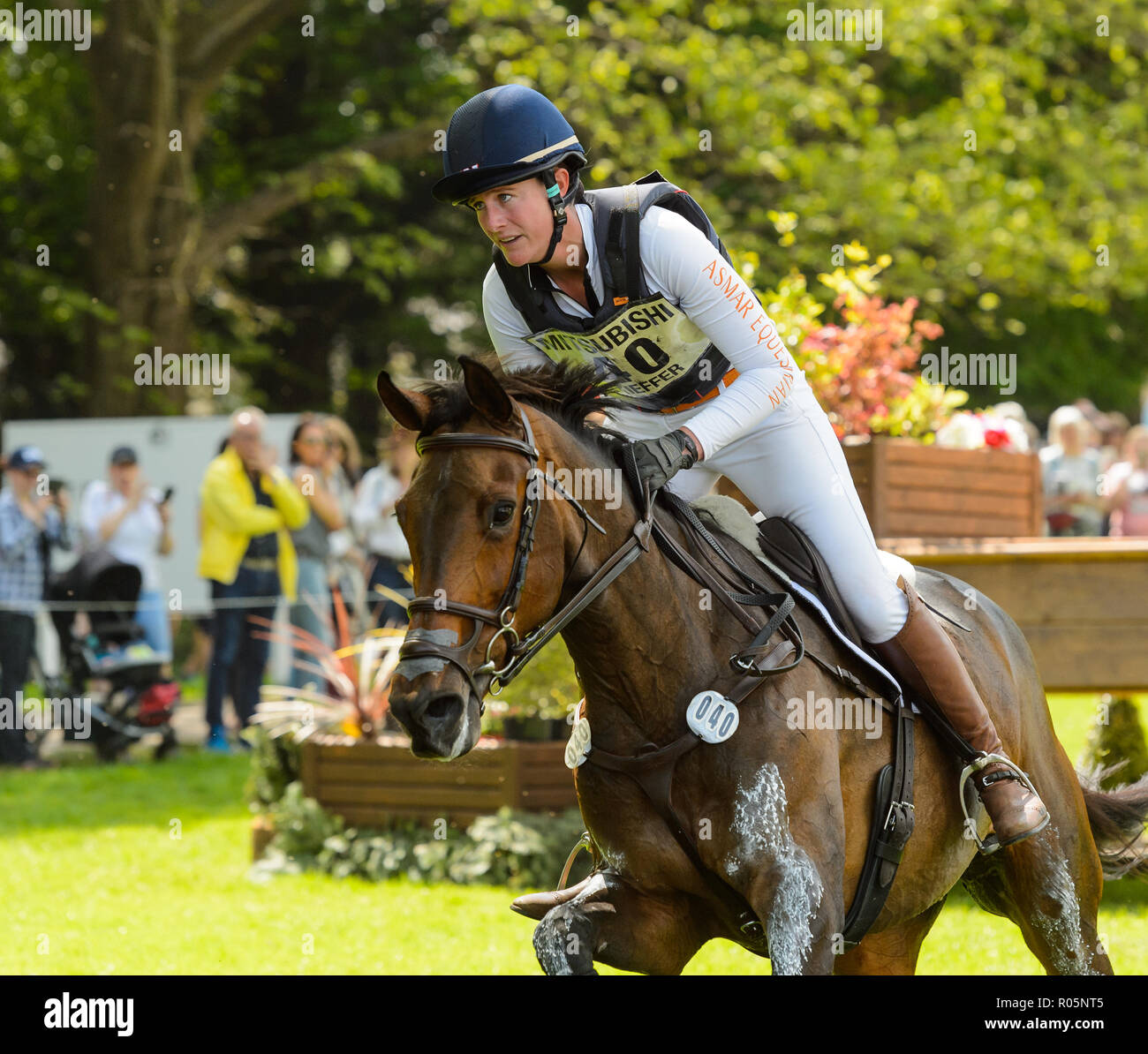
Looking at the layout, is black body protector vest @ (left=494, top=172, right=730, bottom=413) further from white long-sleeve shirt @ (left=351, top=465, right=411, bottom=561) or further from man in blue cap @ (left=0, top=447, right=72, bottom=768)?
man in blue cap @ (left=0, top=447, right=72, bottom=768)

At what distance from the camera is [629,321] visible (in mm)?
3838

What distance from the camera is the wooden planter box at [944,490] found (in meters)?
7.10

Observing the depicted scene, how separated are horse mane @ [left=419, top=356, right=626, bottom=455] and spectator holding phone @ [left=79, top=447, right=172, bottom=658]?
936 cm

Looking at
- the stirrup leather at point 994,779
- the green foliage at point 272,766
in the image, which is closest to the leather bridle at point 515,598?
the stirrup leather at point 994,779

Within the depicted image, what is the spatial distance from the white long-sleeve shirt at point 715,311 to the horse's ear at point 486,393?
1.30 ft

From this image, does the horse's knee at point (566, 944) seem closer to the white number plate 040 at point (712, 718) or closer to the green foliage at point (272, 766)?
the white number plate 040 at point (712, 718)

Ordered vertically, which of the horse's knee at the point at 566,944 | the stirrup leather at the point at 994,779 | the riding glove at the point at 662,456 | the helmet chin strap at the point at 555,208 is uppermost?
the helmet chin strap at the point at 555,208

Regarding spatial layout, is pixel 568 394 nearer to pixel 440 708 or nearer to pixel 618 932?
pixel 440 708

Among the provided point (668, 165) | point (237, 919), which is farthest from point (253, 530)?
point (668, 165)

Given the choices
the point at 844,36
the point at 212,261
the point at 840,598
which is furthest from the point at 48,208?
the point at 840,598

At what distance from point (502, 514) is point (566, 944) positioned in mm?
1210

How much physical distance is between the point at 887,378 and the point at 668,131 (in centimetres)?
968

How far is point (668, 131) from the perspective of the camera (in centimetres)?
1661

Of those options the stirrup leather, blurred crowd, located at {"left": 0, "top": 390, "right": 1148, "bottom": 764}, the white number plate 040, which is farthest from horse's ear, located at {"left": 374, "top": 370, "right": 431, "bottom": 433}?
blurred crowd, located at {"left": 0, "top": 390, "right": 1148, "bottom": 764}
